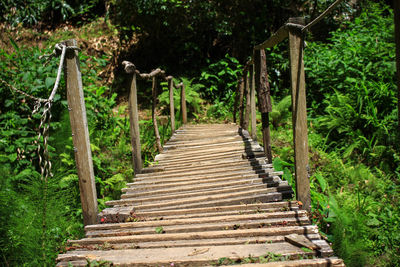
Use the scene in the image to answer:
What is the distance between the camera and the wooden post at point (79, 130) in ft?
8.31

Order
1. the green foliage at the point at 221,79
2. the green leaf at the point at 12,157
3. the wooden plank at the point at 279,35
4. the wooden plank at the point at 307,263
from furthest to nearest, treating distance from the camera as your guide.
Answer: the green foliage at the point at 221,79
the green leaf at the point at 12,157
the wooden plank at the point at 279,35
the wooden plank at the point at 307,263

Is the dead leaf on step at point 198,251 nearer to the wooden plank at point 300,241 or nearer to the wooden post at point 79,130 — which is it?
the wooden plank at point 300,241

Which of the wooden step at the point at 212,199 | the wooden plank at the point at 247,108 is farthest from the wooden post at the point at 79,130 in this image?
the wooden plank at the point at 247,108

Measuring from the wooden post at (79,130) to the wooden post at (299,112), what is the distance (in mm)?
1677

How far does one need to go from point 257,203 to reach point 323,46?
7889 mm

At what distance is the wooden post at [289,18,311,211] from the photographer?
8.16ft

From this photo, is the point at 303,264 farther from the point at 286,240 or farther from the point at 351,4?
the point at 351,4

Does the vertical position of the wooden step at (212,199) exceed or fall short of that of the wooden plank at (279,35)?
it falls short

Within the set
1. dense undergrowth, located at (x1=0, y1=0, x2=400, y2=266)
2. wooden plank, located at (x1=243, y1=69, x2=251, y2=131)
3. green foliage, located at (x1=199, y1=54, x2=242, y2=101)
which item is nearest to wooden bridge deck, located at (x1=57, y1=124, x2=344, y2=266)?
dense undergrowth, located at (x1=0, y1=0, x2=400, y2=266)

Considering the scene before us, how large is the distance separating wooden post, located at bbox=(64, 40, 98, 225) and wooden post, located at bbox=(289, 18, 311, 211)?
1677 millimetres

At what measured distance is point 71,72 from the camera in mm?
2529

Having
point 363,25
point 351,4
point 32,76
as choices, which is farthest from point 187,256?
point 351,4

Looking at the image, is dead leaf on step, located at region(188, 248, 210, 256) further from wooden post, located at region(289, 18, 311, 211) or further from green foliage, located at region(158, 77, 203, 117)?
green foliage, located at region(158, 77, 203, 117)

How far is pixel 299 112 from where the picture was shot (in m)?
2.52
